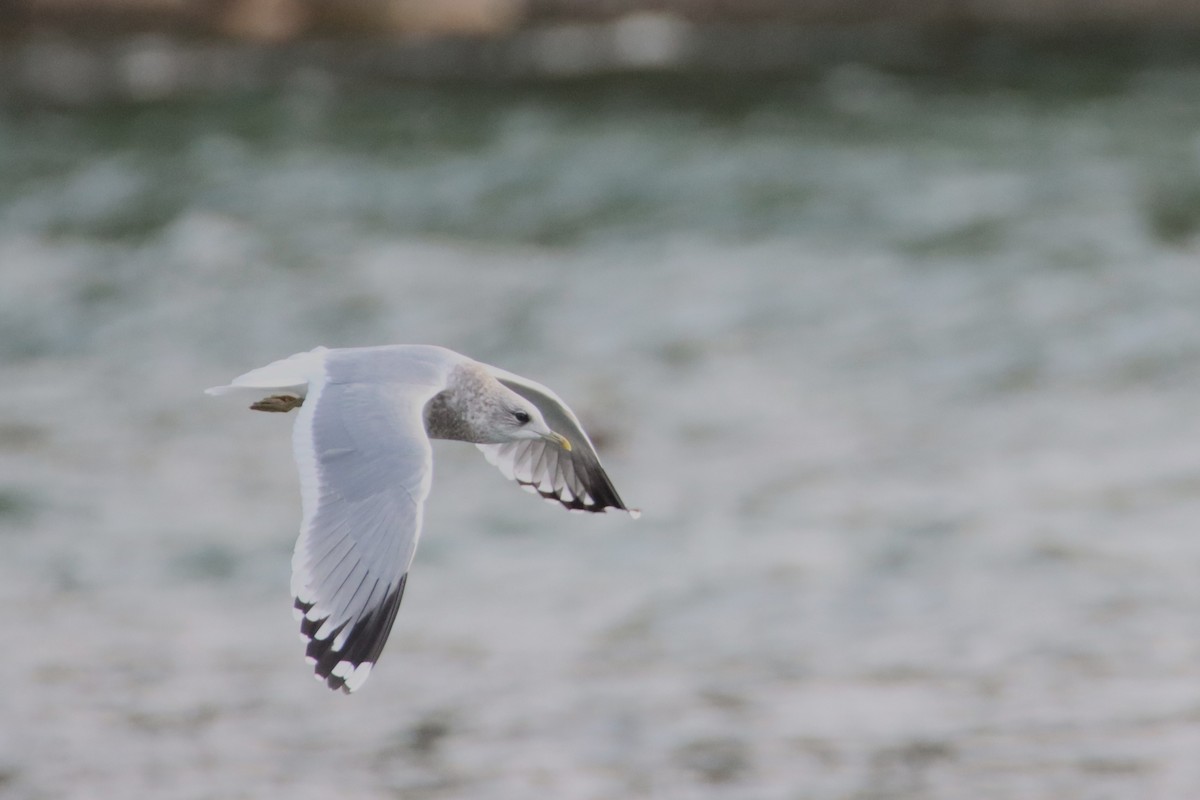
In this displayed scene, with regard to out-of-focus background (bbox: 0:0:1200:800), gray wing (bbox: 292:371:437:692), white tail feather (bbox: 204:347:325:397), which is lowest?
gray wing (bbox: 292:371:437:692)

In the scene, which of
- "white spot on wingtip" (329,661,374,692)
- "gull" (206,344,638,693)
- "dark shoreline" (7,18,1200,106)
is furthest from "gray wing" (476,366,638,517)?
"dark shoreline" (7,18,1200,106)

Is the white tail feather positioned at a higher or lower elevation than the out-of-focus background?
lower

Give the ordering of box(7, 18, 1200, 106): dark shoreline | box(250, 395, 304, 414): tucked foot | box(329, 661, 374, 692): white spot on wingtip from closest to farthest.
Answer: box(329, 661, 374, 692): white spot on wingtip, box(250, 395, 304, 414): tucked foot, box(7, 18, 1200, 106): dark shoreline

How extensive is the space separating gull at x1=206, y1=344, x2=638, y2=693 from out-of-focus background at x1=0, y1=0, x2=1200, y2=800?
1774 millimetres

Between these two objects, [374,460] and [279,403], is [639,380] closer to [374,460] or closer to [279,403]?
[279,403]

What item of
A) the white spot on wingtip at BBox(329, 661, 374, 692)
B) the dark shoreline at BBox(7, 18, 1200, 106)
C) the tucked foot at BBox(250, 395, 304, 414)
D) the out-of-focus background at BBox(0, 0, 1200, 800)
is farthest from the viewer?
the dark shoreline at BBox(7, 18, 1200, 106)

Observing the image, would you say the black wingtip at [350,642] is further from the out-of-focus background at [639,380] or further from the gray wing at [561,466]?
the out-of-focus background at [639,380]

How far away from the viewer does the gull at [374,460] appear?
310 centimetres

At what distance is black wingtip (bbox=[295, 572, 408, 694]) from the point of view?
9.84ft

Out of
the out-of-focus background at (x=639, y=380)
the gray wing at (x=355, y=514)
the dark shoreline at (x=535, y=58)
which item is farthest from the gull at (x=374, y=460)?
the dark shoreline at (x=535, y=58)

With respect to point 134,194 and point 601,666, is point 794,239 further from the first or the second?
point 601,666

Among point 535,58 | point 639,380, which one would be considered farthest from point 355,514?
point 535,58

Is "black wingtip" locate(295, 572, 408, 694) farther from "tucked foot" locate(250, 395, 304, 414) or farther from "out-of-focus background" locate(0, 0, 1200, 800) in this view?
"out-of-focus background" locate(0, 0, 1200, 800)

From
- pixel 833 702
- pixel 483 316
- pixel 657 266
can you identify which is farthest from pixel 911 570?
pixel 657 266
